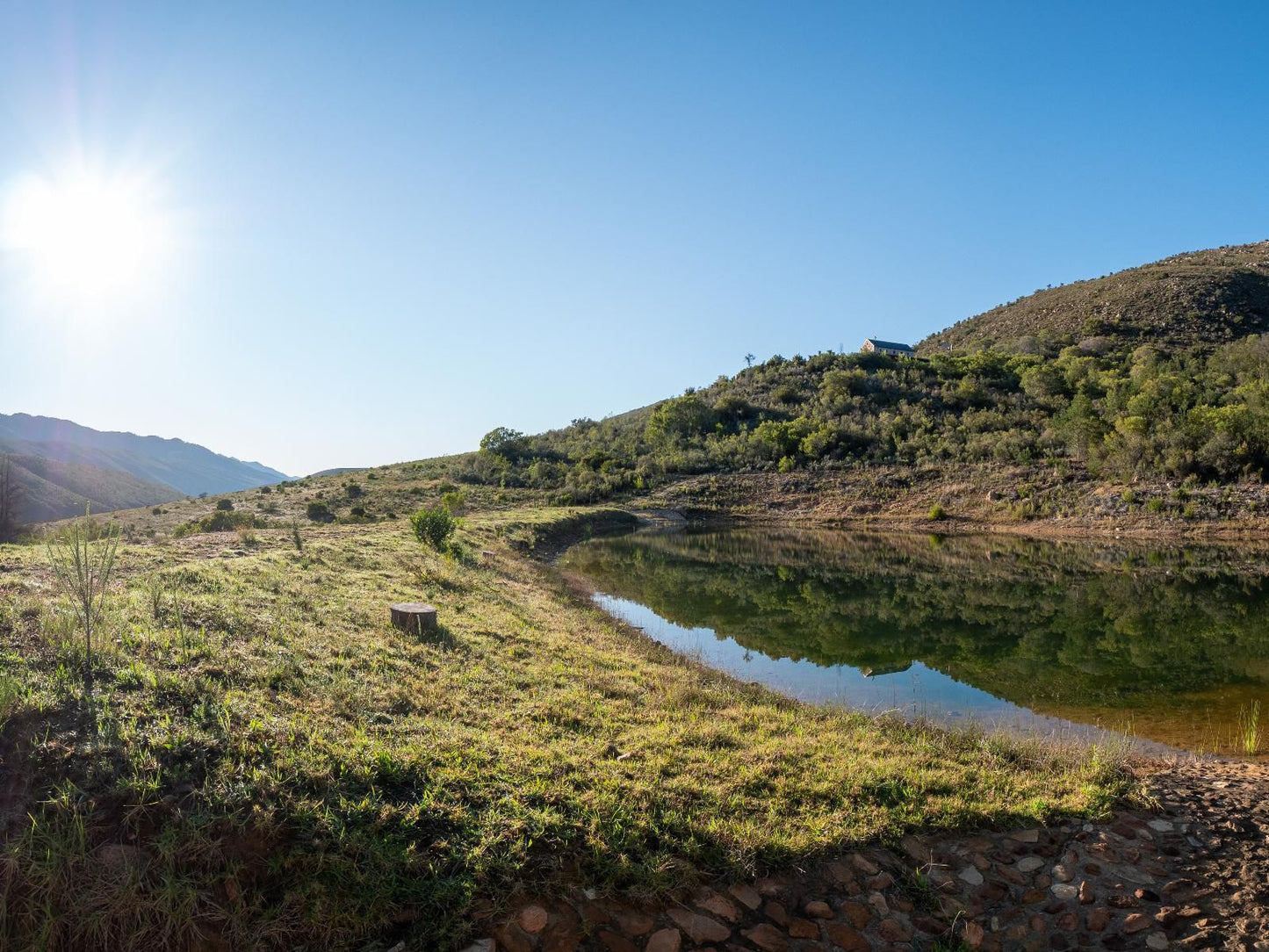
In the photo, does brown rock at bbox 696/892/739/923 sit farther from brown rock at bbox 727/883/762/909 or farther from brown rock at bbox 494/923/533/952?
brown rock at bbox 494/923/533/952

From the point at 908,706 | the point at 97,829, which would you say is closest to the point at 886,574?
the point at 908,706

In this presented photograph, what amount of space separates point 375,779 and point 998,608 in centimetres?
1829

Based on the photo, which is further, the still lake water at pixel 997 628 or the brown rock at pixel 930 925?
the still lake water at pixel 997 628

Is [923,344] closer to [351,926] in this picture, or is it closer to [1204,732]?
[1204,732]

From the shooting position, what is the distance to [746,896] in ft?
15.0

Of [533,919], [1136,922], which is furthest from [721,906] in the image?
[1136,922]

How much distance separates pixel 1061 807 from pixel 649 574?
20.2 metres

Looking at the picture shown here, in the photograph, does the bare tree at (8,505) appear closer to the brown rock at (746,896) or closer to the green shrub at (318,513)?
the green shrub at (318,513)

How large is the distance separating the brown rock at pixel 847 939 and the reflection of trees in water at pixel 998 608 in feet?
28.2

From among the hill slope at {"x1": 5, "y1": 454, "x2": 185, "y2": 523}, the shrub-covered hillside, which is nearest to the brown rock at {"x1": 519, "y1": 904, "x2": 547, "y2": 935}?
the shrub-covered hillside

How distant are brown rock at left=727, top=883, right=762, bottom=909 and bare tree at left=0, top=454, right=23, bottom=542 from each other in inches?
1108

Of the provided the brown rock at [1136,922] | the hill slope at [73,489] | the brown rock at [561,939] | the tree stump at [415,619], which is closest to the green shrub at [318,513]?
the tree stump at [415,619]

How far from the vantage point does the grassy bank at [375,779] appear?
390cm

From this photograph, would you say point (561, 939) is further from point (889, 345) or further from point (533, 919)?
point (889, 345)
